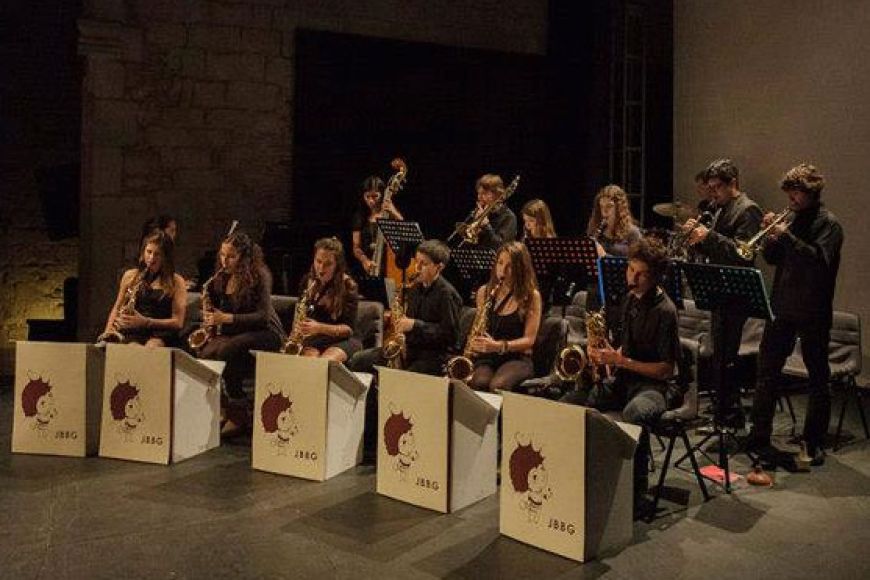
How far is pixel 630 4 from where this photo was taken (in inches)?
335

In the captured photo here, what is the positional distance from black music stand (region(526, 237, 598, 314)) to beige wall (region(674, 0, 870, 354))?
2395 mm

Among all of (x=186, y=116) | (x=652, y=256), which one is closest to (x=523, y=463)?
(x=652, y=256)

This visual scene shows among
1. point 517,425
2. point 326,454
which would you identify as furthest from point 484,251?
point 517,425

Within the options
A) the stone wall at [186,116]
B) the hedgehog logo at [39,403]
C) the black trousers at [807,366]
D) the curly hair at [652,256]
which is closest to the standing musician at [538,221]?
the black trousers at [807,366]

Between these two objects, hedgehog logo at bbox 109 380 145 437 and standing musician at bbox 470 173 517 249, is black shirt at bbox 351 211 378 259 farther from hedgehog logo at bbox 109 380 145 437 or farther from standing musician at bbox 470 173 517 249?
hedgehog logo at bbox 109 380 145 437

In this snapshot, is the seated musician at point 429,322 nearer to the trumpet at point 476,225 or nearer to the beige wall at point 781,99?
the trumpet at point 476,225

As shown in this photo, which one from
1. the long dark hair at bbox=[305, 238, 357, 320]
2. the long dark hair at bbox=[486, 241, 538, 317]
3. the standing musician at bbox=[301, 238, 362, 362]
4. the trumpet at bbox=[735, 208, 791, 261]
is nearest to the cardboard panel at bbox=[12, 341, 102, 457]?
the standing musician at bbox=[301, 238, 362, 362]

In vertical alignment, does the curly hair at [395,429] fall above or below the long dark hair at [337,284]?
below

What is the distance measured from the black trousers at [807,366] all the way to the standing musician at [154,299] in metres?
3.31

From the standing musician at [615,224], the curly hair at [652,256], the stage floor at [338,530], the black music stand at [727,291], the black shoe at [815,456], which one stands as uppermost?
the standing musician at [615,224]

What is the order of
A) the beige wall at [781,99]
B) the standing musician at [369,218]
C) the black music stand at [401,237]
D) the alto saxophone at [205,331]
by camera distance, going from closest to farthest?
the alto saxophone at [205,331] < the black music stand at [401,237] < the beige wall at [781,99] < the standing musician at [369,218]

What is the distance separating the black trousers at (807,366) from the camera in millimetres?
4680

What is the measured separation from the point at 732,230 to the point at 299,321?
256 cm

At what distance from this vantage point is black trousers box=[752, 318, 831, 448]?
4.68 m
